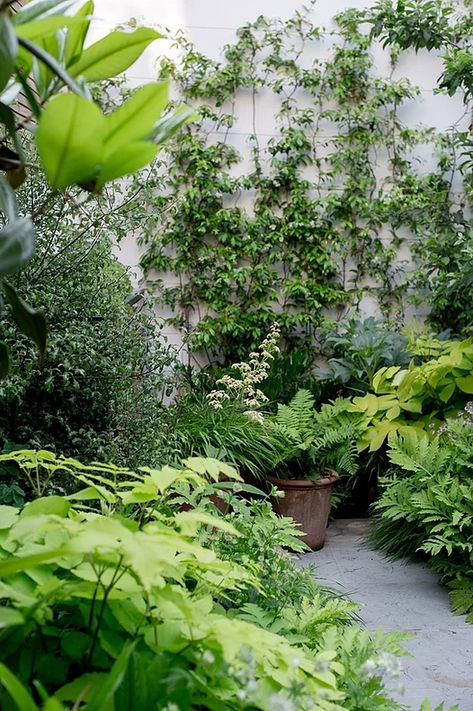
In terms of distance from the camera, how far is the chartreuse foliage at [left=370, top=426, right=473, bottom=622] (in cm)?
297

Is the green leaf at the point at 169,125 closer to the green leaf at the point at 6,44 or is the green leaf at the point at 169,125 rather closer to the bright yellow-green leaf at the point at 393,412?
the green leaf at the point at 6,44

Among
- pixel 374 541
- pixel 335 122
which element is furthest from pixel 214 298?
pixel 374 541

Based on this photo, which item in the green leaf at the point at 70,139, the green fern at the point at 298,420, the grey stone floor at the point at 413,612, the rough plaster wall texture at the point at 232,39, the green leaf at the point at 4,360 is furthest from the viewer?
the rough plaster wall texture at the point at 232,39

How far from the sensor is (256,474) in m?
3.60

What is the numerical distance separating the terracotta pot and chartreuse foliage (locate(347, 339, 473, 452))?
1.14 feet

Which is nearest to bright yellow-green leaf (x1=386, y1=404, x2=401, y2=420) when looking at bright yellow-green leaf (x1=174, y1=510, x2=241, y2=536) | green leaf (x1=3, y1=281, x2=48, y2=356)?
bright yellow-green leaf (x1=174, y1=510, x2=241, y2=536)

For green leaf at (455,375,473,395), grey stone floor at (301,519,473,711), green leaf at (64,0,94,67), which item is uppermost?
green leaf at (455,375,473,395)

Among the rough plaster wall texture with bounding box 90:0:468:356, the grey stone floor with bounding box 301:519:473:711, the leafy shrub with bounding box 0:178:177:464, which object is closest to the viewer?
the leafy shrub with bounding box 0:178:177:464

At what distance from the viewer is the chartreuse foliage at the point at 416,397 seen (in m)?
3.91

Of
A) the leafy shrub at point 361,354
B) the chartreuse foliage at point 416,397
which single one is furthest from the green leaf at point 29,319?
the leafy shrub at point 361,354

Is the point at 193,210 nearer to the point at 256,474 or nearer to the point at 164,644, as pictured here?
the point at 256,474

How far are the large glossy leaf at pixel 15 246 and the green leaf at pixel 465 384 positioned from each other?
3.49 m

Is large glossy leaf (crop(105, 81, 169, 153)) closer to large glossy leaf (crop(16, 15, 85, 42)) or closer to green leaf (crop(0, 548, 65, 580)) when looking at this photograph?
large glossy leaf (crop(16, 15, 85, 42))

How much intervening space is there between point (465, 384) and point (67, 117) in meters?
3.58
